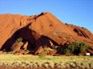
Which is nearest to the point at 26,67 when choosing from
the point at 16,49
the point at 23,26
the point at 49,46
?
the point at 49,46

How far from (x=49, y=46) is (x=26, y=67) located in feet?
146

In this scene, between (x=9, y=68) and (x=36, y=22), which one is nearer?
(x=9, y=68)

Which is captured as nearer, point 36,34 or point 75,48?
point 75,48

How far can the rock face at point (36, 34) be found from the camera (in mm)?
78500

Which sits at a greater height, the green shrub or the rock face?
the rock face

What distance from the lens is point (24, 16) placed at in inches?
4018

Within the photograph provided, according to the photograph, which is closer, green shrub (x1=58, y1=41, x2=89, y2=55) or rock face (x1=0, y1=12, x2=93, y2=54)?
green shrub (x1=58, y1=41, x2=89, y2=55)

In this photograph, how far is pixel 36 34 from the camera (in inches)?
3248

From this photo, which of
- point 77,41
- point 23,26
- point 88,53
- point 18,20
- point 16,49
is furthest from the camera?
point 18,20

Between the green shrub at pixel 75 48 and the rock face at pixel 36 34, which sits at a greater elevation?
the rock face at pixel 36 34

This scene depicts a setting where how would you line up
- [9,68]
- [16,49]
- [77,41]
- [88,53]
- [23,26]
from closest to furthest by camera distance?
1. [9,68]
2. [88,53]
3. [77,41]
4. [16,49]
5. [23,26]

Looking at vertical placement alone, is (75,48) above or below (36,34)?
below

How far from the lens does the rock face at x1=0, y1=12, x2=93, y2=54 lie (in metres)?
78.5

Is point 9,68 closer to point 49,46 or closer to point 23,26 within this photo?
point 49,46
